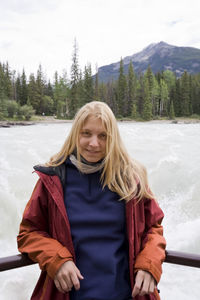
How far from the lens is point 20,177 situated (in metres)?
7.93

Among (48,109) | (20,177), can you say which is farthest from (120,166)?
(48,109)

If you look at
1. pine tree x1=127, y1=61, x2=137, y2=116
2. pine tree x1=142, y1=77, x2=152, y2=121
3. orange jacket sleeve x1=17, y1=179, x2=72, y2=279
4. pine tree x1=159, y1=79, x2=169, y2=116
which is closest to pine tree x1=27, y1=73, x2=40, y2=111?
pine tree x1=127, y1=61, x2=137, y2=116

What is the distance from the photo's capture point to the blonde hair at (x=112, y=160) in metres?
1.42

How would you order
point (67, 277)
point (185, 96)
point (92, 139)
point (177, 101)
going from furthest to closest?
point (177, 101) < point (185, 96) < point (92, 139) < point (67, 277)

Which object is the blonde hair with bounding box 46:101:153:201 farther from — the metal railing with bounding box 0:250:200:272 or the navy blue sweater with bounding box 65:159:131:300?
the metal railing with bounding box 0:250:200:272

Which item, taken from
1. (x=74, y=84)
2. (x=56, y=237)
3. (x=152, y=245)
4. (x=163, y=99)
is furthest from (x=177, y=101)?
(x=56, y=237)

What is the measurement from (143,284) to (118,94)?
48.1 metres

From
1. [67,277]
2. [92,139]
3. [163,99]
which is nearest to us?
[67,277]

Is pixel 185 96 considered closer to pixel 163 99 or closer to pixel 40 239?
pixel 163 99

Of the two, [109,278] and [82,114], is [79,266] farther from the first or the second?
[82,114]

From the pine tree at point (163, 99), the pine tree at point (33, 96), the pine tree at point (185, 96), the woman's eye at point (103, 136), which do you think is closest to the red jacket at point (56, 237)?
the woman's eye at point (103, 136)

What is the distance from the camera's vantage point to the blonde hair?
4.65ft

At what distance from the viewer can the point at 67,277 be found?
1199mm

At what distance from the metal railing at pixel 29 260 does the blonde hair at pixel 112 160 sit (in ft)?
1.11
